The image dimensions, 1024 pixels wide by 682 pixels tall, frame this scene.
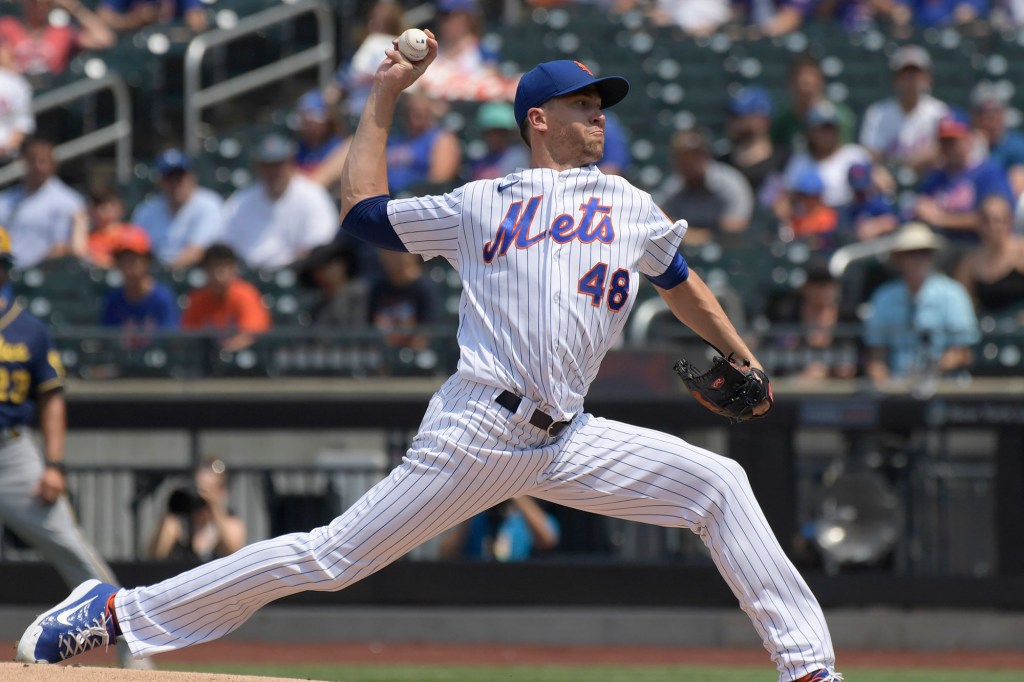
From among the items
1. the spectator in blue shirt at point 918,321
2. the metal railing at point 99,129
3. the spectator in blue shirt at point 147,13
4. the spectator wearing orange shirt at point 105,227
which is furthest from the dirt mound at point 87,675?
the spectator in blue shirt at point 147,13

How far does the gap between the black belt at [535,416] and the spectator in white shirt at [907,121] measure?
762 centimetres

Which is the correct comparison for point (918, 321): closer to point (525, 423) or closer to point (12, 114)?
point (525, 423)

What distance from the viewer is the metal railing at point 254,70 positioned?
12.8 metres

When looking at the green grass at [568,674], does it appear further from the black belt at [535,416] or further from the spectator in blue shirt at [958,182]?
the spectator in blue shirt at [958,182]

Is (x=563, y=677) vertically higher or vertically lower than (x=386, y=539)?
lower

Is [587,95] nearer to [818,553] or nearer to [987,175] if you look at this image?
[818,553]

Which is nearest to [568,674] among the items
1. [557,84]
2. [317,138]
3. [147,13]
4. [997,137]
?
[557,84]

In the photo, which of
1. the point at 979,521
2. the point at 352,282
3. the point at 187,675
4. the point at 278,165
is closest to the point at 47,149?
the point at 278,165

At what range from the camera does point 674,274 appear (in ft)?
15.0

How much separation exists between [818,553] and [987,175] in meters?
3.21

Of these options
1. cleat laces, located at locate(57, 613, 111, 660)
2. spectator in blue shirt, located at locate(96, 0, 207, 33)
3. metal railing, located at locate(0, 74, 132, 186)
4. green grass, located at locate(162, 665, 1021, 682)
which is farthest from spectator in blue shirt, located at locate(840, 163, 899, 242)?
cleat laces, located at locate(57, 613, 111, 660)

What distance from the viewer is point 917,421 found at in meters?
8.53

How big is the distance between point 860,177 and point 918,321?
1.74 m

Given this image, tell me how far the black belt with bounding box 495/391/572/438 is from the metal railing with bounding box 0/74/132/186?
8.75 m
